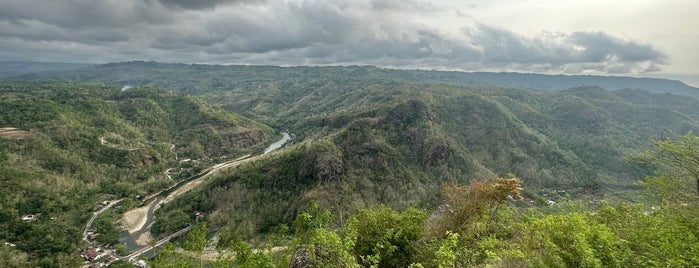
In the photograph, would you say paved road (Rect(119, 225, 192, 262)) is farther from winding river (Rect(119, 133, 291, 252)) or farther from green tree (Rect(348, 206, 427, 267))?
green tree (Rect(348, 206, 427, 267))

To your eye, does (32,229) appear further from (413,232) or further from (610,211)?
(610,211)

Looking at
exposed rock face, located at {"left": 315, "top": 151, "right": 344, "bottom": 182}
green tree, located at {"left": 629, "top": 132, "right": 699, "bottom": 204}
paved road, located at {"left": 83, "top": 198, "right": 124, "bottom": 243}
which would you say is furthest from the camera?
exposed rock face, located at {"left": 315, "top": 151, "right": 344, "bottom": 182}

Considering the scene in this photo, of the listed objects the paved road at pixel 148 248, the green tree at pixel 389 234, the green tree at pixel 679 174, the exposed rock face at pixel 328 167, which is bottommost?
the paved road at pixel 148 248

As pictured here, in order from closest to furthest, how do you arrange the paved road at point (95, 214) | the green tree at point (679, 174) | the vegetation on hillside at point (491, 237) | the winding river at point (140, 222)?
the vegetation on hillside at point (491, 237)
the green tree at point (679, 174)
the winding river at point (140, 222)
the paved road at point (95, 214)

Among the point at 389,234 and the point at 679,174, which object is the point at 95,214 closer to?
the point at 389,234

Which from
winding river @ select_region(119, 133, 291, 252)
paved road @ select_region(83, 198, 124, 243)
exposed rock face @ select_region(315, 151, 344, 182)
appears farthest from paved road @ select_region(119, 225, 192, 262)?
exposed rock face @ select_region(315, 151, 344, 182)

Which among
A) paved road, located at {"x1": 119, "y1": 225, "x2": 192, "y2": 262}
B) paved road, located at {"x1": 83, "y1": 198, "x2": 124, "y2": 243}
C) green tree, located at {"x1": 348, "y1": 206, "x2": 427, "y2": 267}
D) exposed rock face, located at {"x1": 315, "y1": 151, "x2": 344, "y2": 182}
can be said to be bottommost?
paved road, located at {"x1": 119, "y1": 225, "x2": 192, "y2": 262}

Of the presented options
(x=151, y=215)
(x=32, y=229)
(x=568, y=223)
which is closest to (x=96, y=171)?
(x=151, y=215)

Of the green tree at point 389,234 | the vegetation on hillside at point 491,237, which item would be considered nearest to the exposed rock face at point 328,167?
the vegetation on hillside at point 491,237

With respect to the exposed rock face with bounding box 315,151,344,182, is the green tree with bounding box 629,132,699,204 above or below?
above

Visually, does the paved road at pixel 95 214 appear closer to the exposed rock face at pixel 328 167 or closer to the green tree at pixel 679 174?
the exposed rock face at pixel 328 167

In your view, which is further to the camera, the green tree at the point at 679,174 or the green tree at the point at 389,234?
the green tree at the point at 679,174
